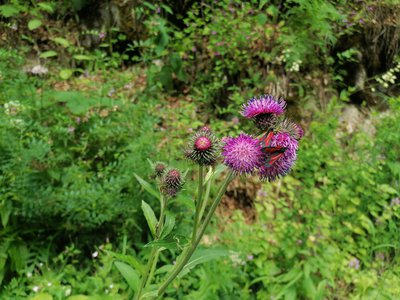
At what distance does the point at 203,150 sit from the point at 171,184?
23 cm

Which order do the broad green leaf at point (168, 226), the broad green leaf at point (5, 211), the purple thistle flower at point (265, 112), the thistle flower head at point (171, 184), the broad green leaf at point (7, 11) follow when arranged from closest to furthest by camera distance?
the purple thistle flower at point (265, 112)
the broad green leaf at point (168, 226)
the thistle flower head at point (171, 184)
the broad green leaf at point (5, 211)
the broad green leaf at point (7, 11)

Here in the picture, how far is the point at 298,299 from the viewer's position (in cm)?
257

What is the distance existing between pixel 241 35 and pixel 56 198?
2.96 m

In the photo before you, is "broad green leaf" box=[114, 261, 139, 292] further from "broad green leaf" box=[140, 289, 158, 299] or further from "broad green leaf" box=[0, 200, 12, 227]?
"broad green leaf" box=[0, 200, 12, 227]

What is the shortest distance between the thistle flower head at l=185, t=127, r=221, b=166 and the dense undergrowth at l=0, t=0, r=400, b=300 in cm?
20

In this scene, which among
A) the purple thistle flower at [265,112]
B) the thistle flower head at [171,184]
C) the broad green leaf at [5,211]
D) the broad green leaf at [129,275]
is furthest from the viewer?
the broad green leaf at [5,211]

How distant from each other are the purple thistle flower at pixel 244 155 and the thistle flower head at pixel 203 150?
192mm

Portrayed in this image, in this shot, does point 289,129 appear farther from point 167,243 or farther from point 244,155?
point 167,243

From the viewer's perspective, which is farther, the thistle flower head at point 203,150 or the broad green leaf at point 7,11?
the broad green leaf at point 7,11

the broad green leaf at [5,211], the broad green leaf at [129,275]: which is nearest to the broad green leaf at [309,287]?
the broad green leaf at [129,275]

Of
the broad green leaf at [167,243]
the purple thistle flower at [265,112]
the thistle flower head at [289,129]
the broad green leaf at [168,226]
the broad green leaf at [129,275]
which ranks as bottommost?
the broad green leaf at [129,275]

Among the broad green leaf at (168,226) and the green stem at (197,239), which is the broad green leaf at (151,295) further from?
the broad green leaf at (168,226)

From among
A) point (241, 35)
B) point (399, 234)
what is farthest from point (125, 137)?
point (399, 234)

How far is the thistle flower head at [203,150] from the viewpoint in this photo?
1523 millimetres
